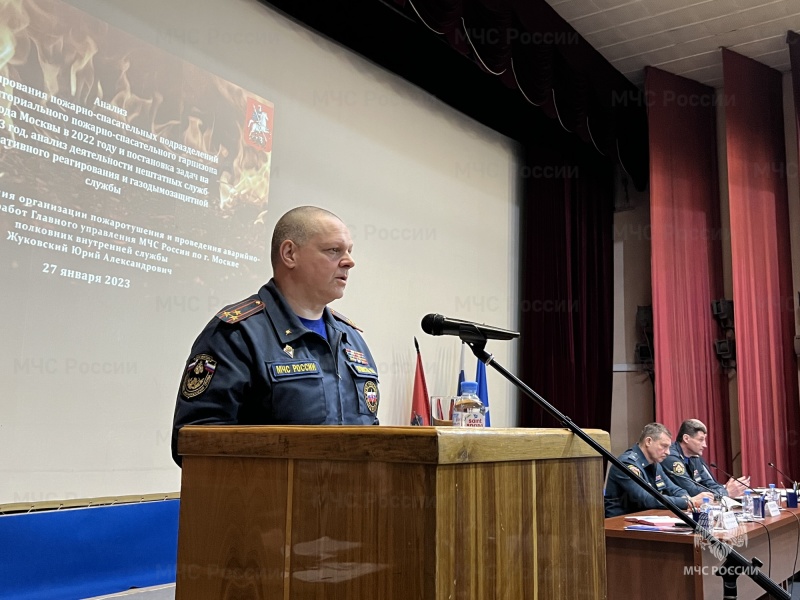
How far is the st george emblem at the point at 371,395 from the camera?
1717 mm

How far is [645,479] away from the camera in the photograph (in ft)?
14.3

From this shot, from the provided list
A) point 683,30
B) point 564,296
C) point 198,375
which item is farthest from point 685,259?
point 198,375

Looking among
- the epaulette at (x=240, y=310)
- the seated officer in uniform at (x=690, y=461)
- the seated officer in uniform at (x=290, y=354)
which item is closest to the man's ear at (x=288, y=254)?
the seated officer in uniform at (x=290, y=354)

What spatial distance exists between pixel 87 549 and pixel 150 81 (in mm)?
1954

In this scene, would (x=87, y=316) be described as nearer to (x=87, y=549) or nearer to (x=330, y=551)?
(x=87, y=549)

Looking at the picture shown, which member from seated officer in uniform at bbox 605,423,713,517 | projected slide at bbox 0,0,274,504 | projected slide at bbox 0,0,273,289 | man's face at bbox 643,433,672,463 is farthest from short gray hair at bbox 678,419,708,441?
projected slide at bbox 0,0,274,504

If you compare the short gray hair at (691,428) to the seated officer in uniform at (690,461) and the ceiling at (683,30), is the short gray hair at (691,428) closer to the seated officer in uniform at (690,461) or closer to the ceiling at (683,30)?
the seated officer in uniform at (690,461)

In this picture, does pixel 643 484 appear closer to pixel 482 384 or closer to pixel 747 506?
pixel 747 506

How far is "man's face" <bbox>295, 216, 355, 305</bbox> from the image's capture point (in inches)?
65.0

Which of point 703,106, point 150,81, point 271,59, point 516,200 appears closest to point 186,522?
point 150,81

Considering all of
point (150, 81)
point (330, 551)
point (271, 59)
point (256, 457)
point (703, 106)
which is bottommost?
point (330, 551)

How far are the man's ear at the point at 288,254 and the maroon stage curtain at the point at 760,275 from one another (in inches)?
177

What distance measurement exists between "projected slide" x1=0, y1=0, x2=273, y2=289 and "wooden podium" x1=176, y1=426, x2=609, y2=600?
6.82 ft

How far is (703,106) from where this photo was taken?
620cm
